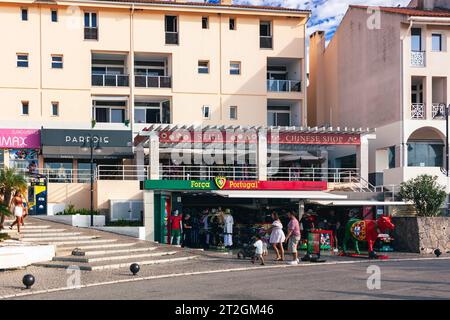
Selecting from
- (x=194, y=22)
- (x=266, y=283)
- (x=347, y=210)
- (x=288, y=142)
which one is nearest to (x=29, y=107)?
(x=194, y=22)

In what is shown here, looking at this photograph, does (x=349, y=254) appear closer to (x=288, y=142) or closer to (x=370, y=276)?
(x=370, y=276)

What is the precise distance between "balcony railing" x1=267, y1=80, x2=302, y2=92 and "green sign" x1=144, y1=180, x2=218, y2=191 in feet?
46.9

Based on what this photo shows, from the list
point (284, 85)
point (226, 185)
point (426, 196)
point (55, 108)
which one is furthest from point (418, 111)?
point (55, 108)

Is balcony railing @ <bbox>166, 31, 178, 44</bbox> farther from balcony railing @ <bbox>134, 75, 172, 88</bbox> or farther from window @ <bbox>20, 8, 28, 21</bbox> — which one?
window @ <bbox>20, 8, 28, 21</bbox>

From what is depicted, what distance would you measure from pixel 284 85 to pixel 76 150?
45.1 ft

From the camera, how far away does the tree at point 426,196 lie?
2923 cm

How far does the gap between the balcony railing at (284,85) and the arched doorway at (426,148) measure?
860cm

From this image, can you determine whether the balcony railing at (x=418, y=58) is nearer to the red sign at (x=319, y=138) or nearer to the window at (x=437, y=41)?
the window at (x=437, y=41)

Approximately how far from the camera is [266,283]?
54.6 feet

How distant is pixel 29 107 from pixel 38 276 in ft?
73.1

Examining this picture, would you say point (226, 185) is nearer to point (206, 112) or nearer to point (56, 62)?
point (206, 112)

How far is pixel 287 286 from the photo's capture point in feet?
52.7

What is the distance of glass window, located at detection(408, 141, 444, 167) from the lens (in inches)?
1438

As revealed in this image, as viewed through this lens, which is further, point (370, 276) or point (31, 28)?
point (31, 28)
